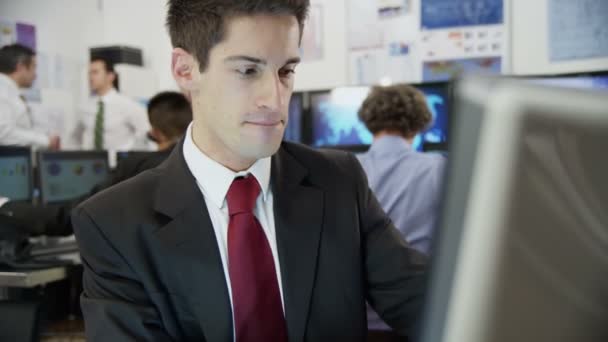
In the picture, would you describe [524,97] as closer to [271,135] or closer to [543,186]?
[543,186]

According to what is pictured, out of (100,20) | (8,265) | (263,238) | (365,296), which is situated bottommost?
(8,265)

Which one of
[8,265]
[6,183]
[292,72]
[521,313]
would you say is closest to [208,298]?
[292,72]

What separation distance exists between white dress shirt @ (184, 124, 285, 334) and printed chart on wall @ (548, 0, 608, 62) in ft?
10.7

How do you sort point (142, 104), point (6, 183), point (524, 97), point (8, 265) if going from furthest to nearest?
1. point (142, 104)
2. point (6, 183)
3. point (8, 265)
4. point (524, 97)

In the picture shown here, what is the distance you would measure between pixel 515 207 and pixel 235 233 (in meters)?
0.72

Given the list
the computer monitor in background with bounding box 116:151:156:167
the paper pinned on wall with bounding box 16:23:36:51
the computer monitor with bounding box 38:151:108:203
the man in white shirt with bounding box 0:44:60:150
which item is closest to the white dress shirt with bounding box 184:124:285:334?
the computer monitor in background with bounding box 116:151:156:167

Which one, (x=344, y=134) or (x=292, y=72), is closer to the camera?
(x=292, y=72)

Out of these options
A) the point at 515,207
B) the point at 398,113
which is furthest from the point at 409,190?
the point at 515,207

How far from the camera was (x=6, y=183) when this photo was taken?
2.65 meters

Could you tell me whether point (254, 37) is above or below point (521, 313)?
above

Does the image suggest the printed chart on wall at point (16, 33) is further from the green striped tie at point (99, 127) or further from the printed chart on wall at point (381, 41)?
the printed chart on wall at point (381, 41)

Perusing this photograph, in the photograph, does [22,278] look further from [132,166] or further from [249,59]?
[249,59]

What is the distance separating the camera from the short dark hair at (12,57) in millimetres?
4270

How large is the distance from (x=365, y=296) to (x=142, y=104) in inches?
176
